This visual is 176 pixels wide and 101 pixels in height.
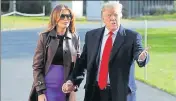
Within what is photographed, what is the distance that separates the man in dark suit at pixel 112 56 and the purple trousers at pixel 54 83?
59 cm

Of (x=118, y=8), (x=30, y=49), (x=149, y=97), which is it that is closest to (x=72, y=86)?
(x=118, y=8)

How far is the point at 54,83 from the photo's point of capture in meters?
5.62

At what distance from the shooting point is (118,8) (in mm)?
4891

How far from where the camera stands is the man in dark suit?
4922 mm

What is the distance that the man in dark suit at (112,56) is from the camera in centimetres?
492

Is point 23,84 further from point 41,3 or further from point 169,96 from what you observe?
point 41,3

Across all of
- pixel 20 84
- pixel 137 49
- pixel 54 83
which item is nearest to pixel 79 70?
pixel 54 83

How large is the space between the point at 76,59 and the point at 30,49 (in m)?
16.2

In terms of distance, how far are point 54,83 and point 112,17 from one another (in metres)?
1.15

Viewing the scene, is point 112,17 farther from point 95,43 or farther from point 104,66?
point 104,66

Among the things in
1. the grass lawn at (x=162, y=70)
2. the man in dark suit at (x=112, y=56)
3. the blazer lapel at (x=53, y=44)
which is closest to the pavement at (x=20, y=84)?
the grass lawn at (x=162, y=70)

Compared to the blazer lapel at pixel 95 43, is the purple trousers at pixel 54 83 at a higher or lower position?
lower

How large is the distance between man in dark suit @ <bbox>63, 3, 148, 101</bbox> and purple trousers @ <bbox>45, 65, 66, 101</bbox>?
23.2 inches

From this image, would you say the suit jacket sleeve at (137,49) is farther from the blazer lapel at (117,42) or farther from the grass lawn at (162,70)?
the grass lawn at (162,70)
